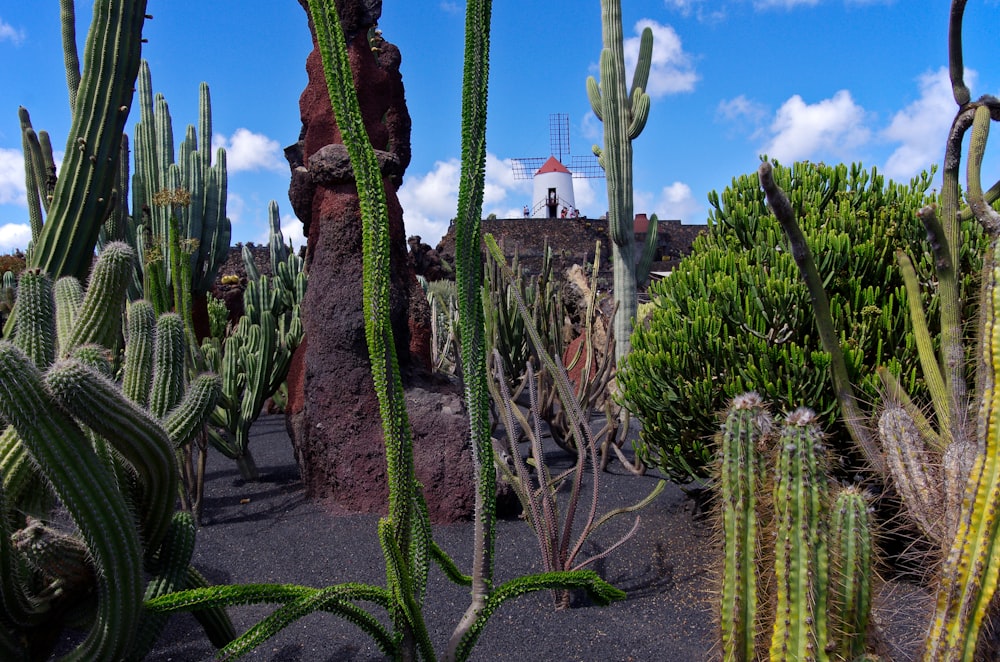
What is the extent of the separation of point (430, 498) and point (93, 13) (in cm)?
324

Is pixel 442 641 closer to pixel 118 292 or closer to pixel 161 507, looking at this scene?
pixel 161 507

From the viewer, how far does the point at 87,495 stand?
149 centimetres

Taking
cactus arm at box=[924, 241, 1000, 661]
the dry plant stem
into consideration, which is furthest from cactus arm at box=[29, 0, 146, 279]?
cactus arm at box=[924, 241, 1000, 661]

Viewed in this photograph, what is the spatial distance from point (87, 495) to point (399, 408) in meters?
0.68

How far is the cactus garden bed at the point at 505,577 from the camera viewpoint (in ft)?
7.75

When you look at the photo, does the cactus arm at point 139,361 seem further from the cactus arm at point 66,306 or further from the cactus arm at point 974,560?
the cactus arm at point 974,560

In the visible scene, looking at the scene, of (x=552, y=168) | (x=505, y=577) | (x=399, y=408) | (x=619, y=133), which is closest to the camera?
(x=399, y=408)

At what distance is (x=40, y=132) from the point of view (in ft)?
16.2

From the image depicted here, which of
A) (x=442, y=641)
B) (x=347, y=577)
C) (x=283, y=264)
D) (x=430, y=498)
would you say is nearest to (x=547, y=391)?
(x=430, y=498)

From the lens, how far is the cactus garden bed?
236 cm

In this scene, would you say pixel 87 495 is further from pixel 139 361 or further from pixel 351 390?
pixel 351 390

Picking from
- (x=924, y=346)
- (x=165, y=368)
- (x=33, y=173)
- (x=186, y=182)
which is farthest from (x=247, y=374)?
(x=186, y=182)

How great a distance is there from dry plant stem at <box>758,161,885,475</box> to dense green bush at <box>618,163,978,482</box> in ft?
0.46

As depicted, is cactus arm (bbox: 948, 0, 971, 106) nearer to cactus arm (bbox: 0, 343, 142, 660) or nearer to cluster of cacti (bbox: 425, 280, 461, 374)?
cactus arm (bbox: 0, 343, 142, 660)
